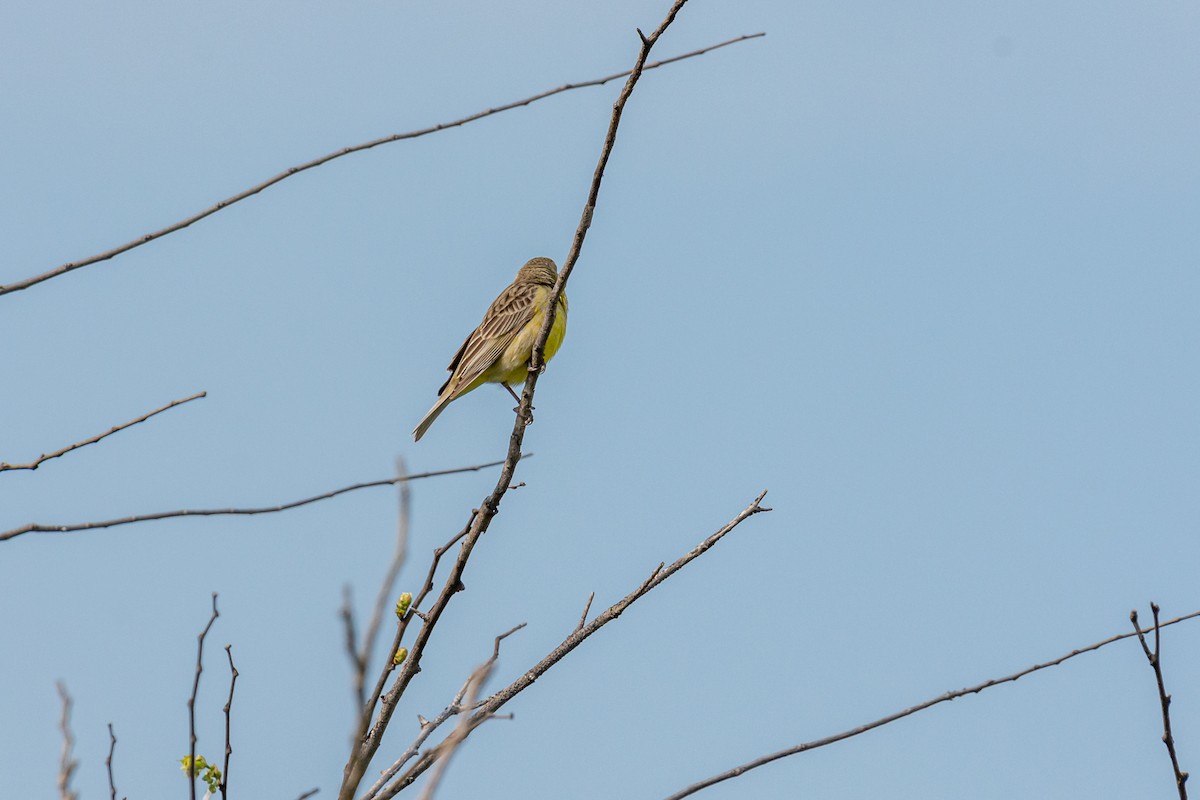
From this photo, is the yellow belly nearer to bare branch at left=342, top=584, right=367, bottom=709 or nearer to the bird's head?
the bird's head

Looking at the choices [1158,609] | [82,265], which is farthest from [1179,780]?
[82,265]

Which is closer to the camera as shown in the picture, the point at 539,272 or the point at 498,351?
the point at 498,351

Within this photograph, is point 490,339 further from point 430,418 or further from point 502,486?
point 502,486

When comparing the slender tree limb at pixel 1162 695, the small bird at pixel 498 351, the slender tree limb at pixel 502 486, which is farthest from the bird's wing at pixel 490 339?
the slender tree limb at pixel 1162 695

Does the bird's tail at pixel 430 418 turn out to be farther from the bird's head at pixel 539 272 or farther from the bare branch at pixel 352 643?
the bare branch at pixel 352 643

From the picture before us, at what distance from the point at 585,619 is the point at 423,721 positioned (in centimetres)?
74

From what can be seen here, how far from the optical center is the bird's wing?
1173 cm

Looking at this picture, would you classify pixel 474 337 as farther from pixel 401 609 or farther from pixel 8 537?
pixel 8 537

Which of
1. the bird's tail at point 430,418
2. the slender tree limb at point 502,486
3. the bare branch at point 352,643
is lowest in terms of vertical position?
the bare branch at point 352,643

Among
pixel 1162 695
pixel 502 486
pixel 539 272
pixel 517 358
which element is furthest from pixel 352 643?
pixel 539 272

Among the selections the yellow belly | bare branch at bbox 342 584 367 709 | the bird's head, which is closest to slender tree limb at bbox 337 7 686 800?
bare branch at bbox 342 584 367 709

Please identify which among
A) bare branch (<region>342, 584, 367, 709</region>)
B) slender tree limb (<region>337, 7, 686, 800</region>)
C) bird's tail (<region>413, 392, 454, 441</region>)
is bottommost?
bare branch (<region>342, 584, 367, 709</region>)

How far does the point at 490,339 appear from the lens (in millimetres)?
11922

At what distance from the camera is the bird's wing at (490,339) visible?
11727mm
